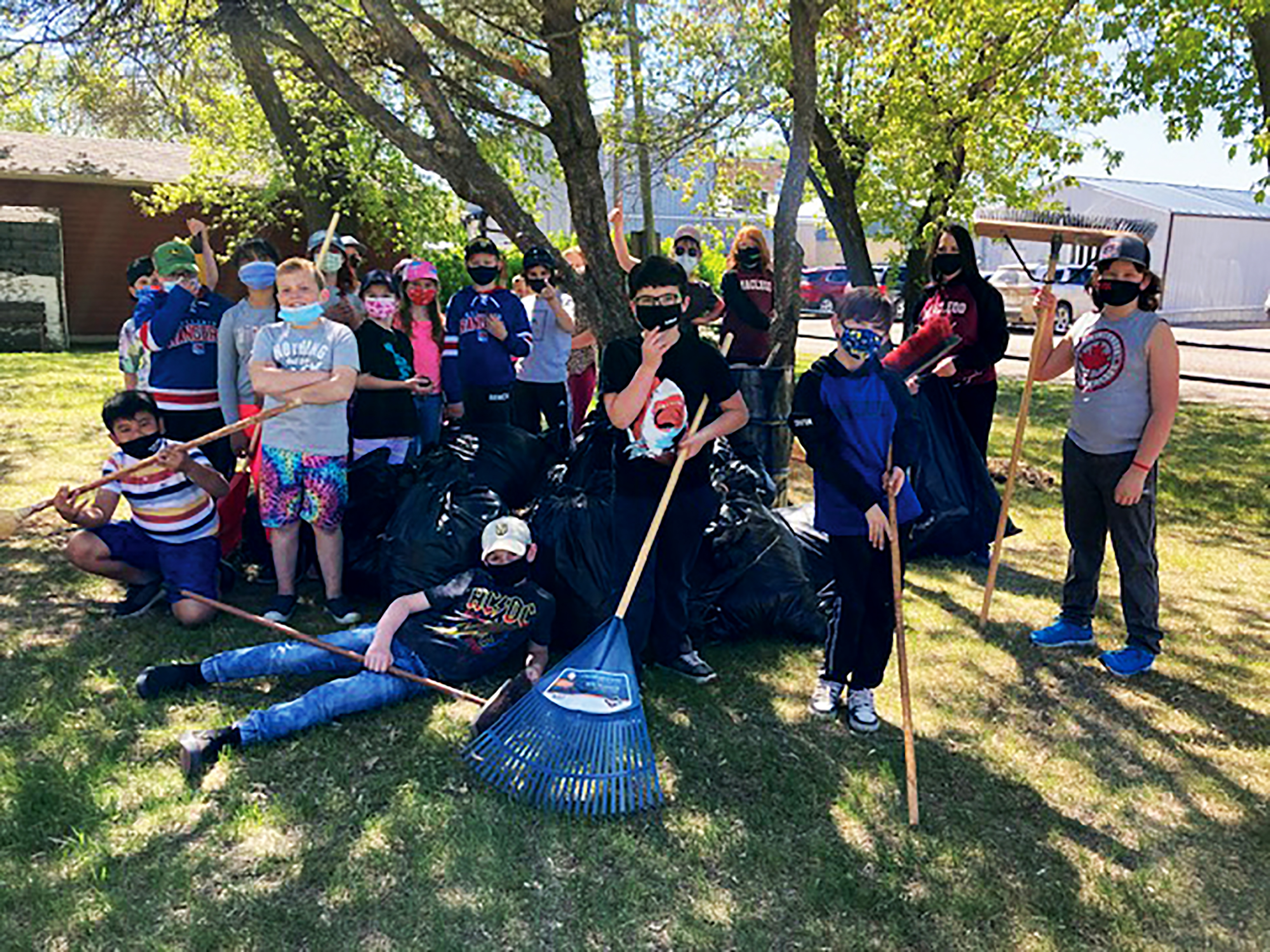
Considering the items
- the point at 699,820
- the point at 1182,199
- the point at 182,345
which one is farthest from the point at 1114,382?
the point at 1182,199

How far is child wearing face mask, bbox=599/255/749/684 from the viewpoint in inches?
132

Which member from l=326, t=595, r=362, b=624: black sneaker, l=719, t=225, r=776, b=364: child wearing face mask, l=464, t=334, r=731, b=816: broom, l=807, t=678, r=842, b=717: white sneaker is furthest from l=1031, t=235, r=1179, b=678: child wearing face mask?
l=326, t=595, r=362, b=624: black sneaker

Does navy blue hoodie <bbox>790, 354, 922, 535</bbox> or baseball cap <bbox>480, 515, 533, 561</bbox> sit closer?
navy blue hoodie <bbox>790, 354, 922, 535</bbox>

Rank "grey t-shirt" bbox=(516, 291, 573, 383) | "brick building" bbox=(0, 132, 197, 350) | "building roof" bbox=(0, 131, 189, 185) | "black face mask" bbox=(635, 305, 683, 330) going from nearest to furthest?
"black face mask" bbox=(635, 305, 683, 330) → "grey t-shirt" bbox=(516, 291, 573, 383) → "brick building" bbox=(0, 132, 197, 350) → "building roof" bbox=(0, 131, 189, 185)

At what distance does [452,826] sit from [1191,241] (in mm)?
30460

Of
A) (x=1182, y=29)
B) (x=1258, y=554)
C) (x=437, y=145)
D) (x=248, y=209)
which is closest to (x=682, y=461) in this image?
(x=437, y=145)

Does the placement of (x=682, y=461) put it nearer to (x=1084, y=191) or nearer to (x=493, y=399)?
(x=493, y=399)

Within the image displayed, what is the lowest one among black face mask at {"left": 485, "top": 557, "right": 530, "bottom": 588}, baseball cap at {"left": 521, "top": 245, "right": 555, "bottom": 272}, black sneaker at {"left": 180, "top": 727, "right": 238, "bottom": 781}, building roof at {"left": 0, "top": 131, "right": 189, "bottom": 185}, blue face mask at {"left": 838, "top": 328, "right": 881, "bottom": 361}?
black sneaker at {"left": 180, "top": 727, "right": 238, "bottom": 781}

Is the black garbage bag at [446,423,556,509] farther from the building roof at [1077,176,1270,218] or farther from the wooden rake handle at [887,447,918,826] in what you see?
the building roof at [1077,176,1270,218]

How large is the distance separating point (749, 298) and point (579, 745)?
396 cm

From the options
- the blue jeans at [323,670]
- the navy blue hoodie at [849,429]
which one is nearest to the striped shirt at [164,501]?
the blue jeans at [323,670]

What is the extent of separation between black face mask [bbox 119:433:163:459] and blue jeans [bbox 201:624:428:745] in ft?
3.19

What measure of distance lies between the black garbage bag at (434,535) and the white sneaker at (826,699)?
56.8 inches

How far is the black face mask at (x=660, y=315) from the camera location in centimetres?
335
